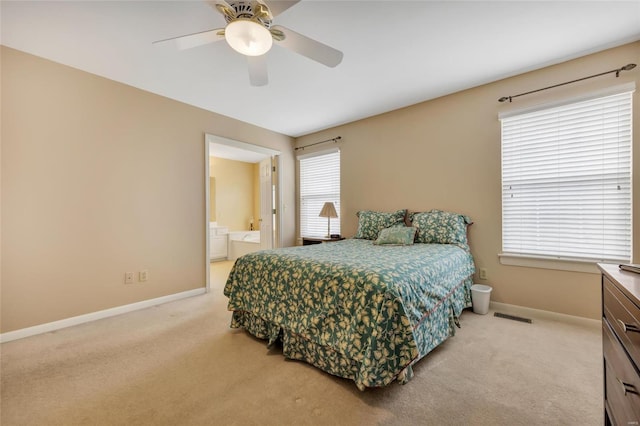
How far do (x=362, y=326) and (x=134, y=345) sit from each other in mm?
1945

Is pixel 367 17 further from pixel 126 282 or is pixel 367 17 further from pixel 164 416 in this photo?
pixel 126 282

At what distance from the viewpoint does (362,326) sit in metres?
1.47

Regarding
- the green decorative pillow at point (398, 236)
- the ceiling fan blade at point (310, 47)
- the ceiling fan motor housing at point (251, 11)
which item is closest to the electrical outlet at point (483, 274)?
the green decorative pillow at point (398, 236)

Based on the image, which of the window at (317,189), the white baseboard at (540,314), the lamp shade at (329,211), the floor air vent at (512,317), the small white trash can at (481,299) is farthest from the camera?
the window at (317,189)

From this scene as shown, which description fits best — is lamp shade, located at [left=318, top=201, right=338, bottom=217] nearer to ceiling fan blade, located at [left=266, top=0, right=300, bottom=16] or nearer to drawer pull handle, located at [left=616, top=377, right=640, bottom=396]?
ceiling fan blade, located at [left=266, top=0, right=300, bottom=16]

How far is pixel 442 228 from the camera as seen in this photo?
3.01m

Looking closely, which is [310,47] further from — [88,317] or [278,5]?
[88,317]

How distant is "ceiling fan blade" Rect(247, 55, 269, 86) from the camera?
194 centimetres

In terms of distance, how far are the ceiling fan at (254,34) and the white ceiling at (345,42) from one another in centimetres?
32

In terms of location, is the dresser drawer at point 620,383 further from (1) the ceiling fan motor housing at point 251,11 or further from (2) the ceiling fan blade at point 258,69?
(2) the ceiling fan blade at point 258,69

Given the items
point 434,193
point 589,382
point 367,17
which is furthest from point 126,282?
point 589,382

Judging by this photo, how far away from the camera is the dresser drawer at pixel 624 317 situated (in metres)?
0.77

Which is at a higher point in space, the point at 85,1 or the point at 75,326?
the point at 85,1

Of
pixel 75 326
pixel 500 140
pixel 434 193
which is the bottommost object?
pixel 75 326
